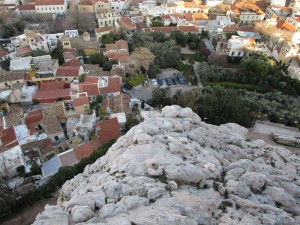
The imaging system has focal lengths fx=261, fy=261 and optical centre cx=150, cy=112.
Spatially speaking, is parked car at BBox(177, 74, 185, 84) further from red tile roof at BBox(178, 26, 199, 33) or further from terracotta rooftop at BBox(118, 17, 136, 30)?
terracotta rooftop at BBox(118, 17, 136, 30)

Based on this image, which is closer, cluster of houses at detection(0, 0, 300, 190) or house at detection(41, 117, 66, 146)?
cluster of houses at detection(0, 0, 300, 190)

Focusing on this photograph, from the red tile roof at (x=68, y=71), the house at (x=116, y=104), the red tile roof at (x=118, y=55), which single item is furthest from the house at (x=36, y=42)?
the house at (x=116, y=104)

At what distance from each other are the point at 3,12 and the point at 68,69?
3615 cm

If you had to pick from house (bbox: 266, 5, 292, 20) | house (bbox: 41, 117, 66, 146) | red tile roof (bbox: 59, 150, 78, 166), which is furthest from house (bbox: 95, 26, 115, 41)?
house (bbox: 266, 5, 292, 20)

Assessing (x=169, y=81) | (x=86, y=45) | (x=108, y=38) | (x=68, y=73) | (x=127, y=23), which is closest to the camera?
(x=68, y=73)

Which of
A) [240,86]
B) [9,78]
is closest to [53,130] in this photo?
[9,78]

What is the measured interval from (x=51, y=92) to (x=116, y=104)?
1125cm

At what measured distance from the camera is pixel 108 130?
3512 cm

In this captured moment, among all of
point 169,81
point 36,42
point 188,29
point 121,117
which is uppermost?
point 188,29

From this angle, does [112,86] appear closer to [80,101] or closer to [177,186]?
[80,101]

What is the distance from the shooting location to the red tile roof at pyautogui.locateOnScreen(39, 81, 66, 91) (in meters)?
43.9

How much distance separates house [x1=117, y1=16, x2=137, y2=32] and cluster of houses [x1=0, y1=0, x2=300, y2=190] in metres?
0.26

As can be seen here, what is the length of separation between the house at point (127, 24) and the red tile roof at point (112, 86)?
74.7ft

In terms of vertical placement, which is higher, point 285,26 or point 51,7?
point 51,7
